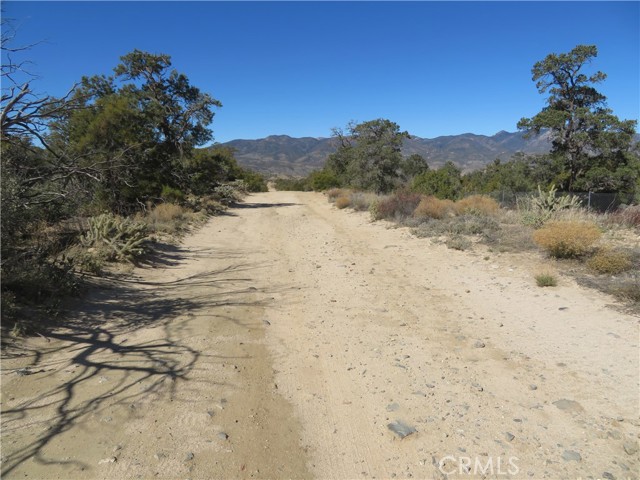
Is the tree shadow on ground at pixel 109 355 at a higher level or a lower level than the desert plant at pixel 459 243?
lower

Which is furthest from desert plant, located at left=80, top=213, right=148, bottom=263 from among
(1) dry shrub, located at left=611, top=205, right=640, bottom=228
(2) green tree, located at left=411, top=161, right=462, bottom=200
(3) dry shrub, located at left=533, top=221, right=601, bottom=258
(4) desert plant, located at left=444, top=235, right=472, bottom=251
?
(2) green tree, located at left=411, top=161, right=462, bottom=200

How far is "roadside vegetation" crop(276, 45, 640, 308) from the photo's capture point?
25.0ft

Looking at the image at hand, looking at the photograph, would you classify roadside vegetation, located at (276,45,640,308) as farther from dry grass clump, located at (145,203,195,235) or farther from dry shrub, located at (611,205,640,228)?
dry grass clump, located at (145,203,195,235)

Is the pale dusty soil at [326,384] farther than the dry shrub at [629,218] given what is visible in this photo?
No

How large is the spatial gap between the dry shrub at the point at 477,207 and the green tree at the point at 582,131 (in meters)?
6.23

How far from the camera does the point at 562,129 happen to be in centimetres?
1798

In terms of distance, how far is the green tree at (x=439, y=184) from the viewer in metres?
20.5

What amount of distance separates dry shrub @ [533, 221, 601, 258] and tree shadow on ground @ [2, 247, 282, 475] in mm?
5861

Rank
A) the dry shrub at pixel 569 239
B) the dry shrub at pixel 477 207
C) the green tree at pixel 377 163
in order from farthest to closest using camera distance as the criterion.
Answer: the green tree at pixel 377 163 → the dry shrub at pixel 477 207 → the dry shrub at pixel 569 239

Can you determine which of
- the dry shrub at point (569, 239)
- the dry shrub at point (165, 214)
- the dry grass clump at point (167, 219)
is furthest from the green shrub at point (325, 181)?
the dry shrub at point (569, 239)

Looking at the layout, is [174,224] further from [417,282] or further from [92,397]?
[92,397]

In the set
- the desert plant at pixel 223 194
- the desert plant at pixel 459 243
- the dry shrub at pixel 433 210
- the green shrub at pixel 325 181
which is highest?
the green shrub at pixel 325 181

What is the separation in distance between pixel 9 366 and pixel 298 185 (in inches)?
1780

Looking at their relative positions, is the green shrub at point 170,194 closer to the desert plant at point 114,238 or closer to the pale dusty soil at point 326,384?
the desert plant at point 114,238
